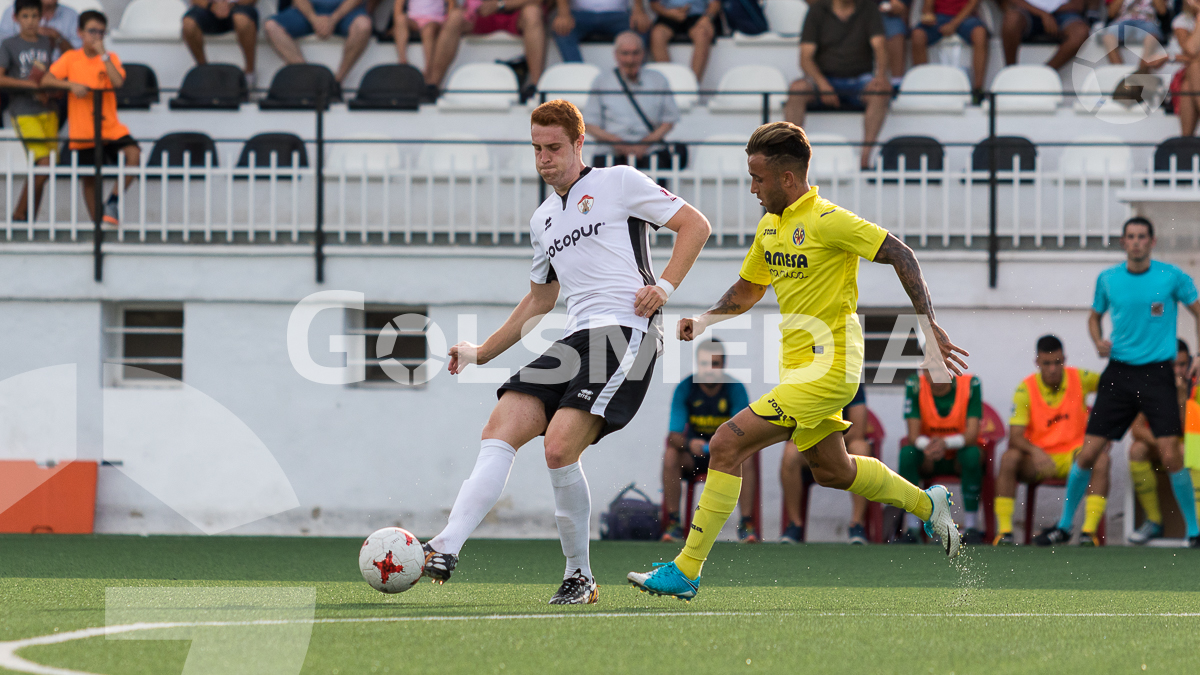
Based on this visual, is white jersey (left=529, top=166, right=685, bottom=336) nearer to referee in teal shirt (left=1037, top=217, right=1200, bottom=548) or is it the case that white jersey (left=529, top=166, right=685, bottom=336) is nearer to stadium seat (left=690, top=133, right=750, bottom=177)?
referee in teal shirt (left=1037, top=217, right=1200, bottom=548)

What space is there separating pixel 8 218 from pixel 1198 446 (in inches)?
396

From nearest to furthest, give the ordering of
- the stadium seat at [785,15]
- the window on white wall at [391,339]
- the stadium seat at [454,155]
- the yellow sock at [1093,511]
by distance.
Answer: the yellow sock at [1093,511]
the window on white wall at [391,339]
the stadium seat at [454,155]
the stadium seat at [785,15]

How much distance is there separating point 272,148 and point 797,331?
8.17 metres

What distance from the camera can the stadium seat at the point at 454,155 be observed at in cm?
1257

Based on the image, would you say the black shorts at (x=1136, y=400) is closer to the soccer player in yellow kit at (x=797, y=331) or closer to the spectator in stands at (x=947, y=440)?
the spectator in stands at (x=947, y=440)

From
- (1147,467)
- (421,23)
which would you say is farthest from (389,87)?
(1147,467)

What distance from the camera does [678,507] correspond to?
11.0 m

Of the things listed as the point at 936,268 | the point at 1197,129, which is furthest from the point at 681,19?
the point at 1197,129

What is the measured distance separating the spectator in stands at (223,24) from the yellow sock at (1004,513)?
8.61m

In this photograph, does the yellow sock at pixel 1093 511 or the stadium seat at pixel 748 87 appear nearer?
the yellow sock at pixel 1093 511

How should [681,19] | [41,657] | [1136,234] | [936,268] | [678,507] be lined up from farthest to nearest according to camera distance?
[681,19] < [936,268] < [678,507] < [1136,234] < [41,657]

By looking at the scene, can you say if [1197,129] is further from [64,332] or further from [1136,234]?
[64,332]

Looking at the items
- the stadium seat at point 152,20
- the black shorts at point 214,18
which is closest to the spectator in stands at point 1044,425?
the black shorts at point 214,18

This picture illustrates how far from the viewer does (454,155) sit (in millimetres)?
12844
